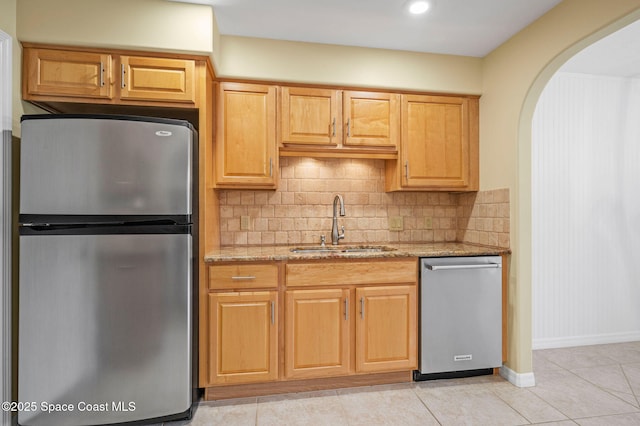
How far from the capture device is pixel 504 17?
229 centimetres

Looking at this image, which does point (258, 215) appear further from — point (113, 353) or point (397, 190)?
point (113, 353)

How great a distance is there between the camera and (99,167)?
6.05ft

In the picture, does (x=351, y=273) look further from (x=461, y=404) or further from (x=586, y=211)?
(x=586, y=211)


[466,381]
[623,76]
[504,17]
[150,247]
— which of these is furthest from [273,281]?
[623,76]

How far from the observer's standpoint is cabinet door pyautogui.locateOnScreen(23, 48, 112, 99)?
2.03 m

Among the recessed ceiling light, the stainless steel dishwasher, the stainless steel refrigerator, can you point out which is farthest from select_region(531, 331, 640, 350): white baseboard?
the stainless steel refrigerator

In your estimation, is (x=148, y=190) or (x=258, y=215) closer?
(x=148, y=190)

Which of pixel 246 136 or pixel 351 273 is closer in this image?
pixel 351 273

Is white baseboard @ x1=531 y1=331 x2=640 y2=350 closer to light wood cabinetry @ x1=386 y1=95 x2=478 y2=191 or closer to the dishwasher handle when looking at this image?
the dishwasher handle

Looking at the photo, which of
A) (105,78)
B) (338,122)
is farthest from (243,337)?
(105,78)

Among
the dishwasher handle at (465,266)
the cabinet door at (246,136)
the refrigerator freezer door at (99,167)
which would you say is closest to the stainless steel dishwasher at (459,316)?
the dishwasher handle at (465,266)

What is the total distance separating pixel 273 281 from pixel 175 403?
86 cm

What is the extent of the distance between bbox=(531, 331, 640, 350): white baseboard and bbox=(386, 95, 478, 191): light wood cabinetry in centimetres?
154

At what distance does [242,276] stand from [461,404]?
158 centimetres
